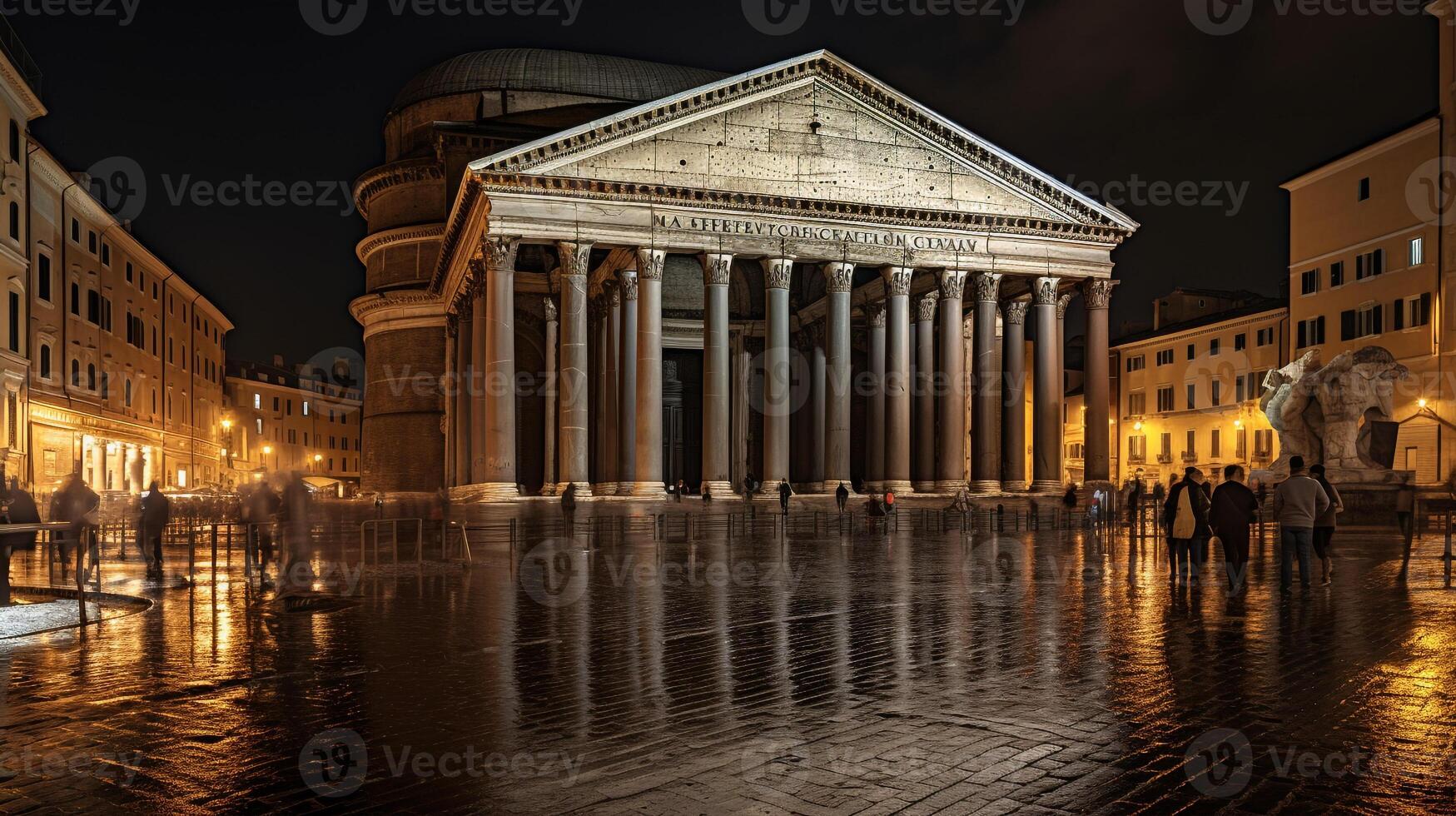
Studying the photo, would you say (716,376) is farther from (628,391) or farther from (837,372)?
(837,372)

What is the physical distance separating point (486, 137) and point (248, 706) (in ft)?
139

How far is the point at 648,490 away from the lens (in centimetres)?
3328

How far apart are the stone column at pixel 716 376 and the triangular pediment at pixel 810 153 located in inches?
104

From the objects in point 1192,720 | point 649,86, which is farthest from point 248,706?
point 649,86

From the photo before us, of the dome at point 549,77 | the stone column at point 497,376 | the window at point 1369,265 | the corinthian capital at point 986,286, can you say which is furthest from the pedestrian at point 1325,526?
the dome at point 549,77

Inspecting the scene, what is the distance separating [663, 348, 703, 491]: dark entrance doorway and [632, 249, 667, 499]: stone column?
35.0ft

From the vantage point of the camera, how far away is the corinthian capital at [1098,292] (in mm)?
39062

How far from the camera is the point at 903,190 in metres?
36.7

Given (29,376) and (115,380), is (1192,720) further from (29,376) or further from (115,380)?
(115,380)

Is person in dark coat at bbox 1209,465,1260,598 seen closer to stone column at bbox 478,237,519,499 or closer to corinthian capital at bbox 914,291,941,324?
stone column at bbox 478,237,519,499

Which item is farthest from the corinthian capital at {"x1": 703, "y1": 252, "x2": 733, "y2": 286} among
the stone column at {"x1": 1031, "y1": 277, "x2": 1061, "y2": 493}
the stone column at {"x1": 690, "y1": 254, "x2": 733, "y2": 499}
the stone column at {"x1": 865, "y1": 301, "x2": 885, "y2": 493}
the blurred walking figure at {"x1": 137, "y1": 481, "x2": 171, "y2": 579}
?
the blurred walking figure at {"x1": 137, "y1": 481, "x2": 171, "y2": 579}

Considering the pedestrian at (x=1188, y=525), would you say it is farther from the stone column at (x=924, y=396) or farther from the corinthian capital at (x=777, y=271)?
the stone column at (x=924, y=396)

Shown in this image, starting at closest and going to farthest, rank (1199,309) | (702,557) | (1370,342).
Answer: (702,557) < (1370,342) < (1199,309)

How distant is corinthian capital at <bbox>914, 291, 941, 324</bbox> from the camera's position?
132ft
